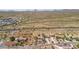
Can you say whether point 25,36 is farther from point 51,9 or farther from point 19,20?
point 51,9

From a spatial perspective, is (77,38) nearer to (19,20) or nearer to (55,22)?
(55,22)

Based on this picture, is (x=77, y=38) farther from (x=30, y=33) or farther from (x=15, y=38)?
(x=15, y=38)

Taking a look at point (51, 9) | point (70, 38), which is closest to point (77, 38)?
point (70, 38)

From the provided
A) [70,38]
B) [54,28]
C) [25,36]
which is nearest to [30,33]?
[25,36]
